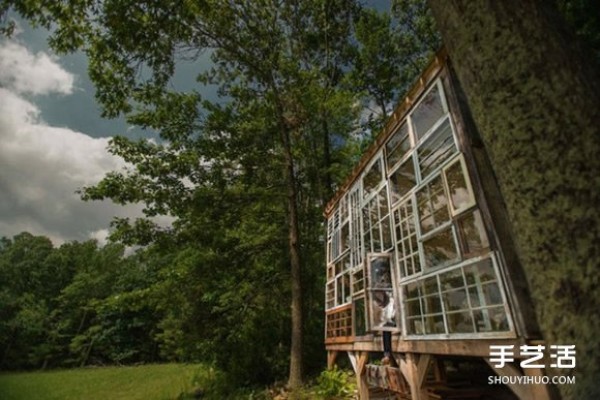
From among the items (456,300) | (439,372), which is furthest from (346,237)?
(456,300)

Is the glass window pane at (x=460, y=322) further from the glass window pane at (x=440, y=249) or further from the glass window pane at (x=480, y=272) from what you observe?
the glass window pane at (x=440, y=249)

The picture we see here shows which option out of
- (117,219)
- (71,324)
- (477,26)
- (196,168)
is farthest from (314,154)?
(71,324)

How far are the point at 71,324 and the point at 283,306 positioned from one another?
38.0 metres

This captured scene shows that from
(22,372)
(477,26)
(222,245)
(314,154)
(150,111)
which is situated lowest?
(22,372)

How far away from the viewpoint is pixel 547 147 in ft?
5.82

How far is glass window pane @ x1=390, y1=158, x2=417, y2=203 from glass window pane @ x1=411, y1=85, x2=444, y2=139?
588mm

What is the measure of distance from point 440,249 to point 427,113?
2138 millimetres

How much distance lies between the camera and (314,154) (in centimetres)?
1716

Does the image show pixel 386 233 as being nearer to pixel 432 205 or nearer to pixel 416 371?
pixel 432 205

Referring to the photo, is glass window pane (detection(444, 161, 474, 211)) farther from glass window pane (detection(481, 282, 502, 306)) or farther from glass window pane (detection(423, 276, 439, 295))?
glass window pane (detection(423, 276, 439, 295))

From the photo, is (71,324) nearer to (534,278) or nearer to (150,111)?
(150,111)

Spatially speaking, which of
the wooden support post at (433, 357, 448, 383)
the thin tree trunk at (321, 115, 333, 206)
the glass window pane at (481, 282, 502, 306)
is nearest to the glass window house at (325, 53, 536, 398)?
the glass window pane at (481, 282, 502, 306)

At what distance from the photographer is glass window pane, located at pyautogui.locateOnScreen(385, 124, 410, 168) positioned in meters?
6.58

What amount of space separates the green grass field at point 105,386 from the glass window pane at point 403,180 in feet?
37.2
